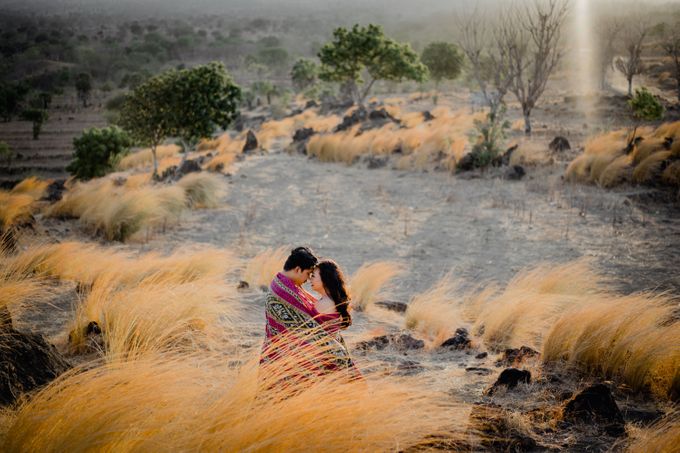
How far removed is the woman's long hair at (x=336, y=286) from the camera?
3.28 m

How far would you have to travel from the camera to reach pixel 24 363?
2.84m

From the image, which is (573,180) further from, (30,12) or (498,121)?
(30,12)

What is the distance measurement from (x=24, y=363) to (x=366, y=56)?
29414mm

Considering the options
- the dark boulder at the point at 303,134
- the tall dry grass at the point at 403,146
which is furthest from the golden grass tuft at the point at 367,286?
the dark boulder at the point at 303,134

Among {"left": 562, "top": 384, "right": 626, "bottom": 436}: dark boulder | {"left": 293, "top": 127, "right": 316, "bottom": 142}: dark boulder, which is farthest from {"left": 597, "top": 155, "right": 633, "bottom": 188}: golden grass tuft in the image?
{"left": 293, "top": 127, "right": 316, "bottom": 142}: dark boulder

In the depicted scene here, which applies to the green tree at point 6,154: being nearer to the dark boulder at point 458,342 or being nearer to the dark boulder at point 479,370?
the dark boulder at point 458,342

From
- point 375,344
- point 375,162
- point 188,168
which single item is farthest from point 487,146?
point 375,344

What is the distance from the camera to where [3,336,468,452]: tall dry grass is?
75.2 inches

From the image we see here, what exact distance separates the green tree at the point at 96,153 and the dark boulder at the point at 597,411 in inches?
836

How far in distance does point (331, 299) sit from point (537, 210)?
8584 mm

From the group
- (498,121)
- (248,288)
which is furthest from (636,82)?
(248,288)

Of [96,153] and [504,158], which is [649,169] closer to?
[504,158]

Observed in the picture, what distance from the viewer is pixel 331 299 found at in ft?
10.8

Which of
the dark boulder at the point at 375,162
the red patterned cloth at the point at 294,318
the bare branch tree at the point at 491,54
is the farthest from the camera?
the bare branch tree at the point at 491,54
